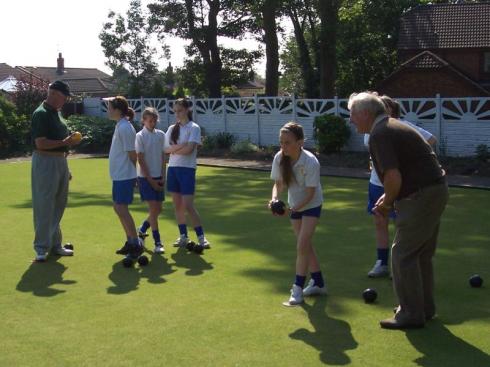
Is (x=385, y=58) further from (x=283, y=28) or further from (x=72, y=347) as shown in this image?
(x=72, y=347)

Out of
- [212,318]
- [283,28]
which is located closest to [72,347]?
[212,318]

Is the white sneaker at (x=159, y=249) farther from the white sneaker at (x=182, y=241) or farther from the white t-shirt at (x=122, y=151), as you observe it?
the white t-shirt at (x=122, y=151)

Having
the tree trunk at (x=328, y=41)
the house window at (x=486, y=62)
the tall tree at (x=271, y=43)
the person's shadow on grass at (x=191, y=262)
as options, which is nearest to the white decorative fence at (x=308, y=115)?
the tree trunk at (x=328, y=41)

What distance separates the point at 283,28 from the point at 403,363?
36411 mm

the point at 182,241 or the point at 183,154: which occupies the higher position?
the point at 183,154

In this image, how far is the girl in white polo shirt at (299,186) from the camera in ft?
19.6

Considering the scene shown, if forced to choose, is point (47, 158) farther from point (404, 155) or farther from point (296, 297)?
point (404, 155)

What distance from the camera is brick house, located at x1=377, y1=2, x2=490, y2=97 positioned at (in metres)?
29.8

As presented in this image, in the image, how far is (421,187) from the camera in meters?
5.21

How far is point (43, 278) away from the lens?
24.1 ft

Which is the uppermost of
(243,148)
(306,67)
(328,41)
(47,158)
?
(328,41)

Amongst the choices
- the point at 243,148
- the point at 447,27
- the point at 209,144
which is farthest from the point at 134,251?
the point at 447,27

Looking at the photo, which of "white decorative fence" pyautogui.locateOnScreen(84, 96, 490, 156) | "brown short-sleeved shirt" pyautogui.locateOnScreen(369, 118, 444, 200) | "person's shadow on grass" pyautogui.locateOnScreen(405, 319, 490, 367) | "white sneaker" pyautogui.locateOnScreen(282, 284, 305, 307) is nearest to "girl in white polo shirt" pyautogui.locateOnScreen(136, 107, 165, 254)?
"white sneaker" pyautogui.locateOnScreen(282, 284, 305, 307)

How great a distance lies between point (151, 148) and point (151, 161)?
5.9 inches
